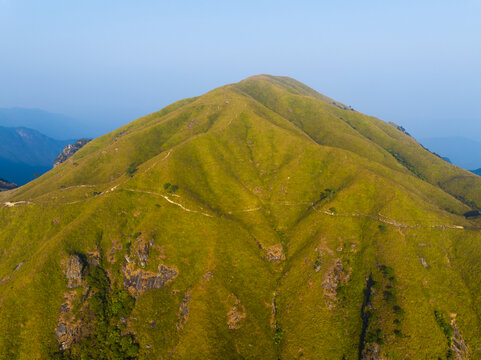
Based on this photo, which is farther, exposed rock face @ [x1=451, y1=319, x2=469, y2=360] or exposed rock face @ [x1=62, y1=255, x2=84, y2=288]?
exposed rock face @ [x1=62, y1=255, x2=84, y2=288]

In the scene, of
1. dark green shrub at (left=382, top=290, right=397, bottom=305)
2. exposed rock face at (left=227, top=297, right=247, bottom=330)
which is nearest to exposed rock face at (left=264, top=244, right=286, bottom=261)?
exposed rock face at (left=227, top=297, right=247, bottom=330)

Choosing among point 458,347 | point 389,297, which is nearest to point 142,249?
point 389,297

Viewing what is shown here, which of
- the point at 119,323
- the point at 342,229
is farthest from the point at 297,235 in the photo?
the point at 119,323

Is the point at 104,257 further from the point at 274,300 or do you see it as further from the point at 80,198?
the point at 274,300

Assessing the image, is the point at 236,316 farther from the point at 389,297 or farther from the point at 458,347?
the point at 458,347

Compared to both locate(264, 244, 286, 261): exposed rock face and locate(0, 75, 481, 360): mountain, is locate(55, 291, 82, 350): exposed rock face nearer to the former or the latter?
locate(0, 75, 481, 360): mountain

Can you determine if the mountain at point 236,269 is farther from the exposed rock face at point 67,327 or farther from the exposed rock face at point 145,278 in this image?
the exposed rock face at point 145,278
